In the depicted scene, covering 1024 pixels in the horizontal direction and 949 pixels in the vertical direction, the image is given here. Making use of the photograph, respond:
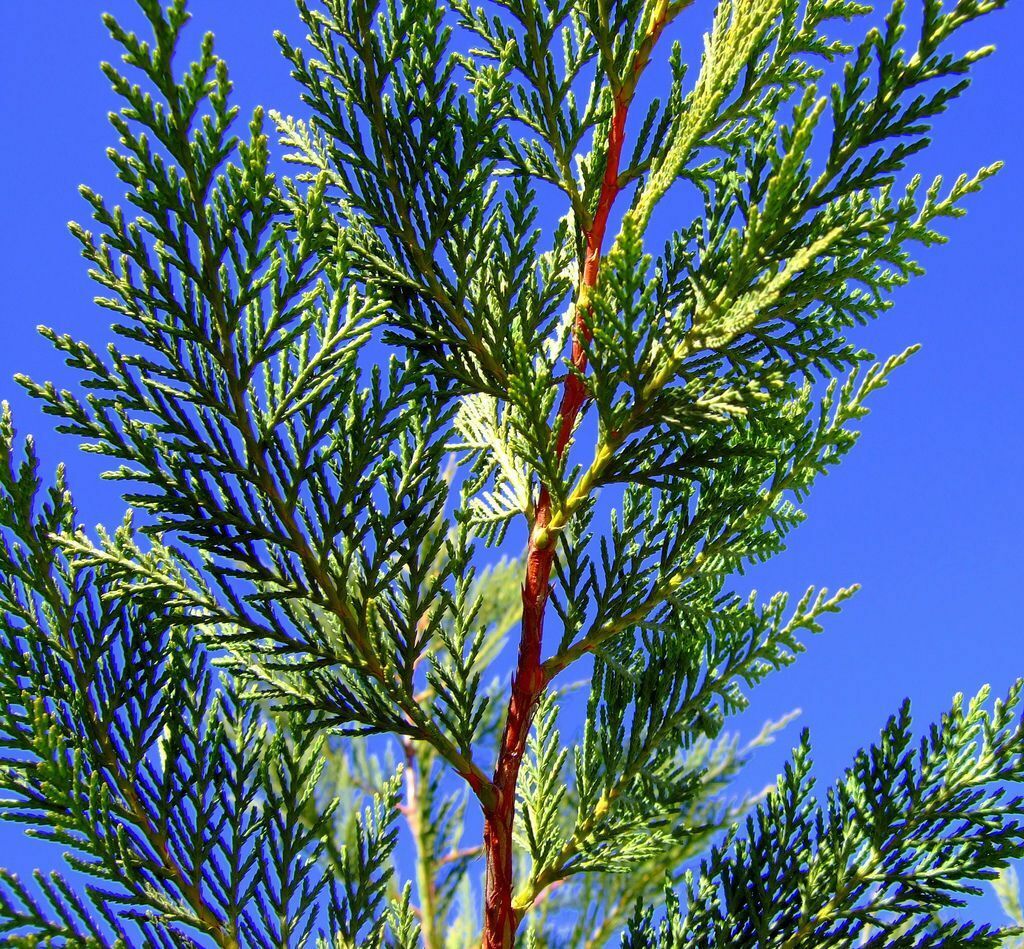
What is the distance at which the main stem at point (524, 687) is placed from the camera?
3.06m

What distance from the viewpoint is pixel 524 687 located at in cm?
317

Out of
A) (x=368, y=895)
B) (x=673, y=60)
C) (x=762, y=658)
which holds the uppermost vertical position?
(x=673, y=60)

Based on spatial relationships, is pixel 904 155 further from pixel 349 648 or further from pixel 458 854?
pixel 458 854

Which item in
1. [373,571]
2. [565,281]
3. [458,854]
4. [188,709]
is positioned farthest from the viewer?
[458,854]

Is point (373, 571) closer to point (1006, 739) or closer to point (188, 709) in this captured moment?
point (188, 709)

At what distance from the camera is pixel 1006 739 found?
314 centimetres

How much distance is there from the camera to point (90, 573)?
123 inches

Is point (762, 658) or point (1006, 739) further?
point (762, 658)

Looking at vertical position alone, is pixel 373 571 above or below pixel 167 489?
below

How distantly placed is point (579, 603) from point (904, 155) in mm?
1755

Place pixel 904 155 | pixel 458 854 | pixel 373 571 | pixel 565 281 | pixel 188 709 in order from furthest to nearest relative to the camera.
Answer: pixel 458 854 → pixel 565 281 → pixel 188 709 → pixel 373 571 → pixel 904 155

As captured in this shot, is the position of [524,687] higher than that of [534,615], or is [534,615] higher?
[534,615]

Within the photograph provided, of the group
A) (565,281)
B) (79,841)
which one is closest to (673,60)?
(565,281)

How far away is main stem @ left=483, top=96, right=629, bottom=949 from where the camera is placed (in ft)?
10.0
